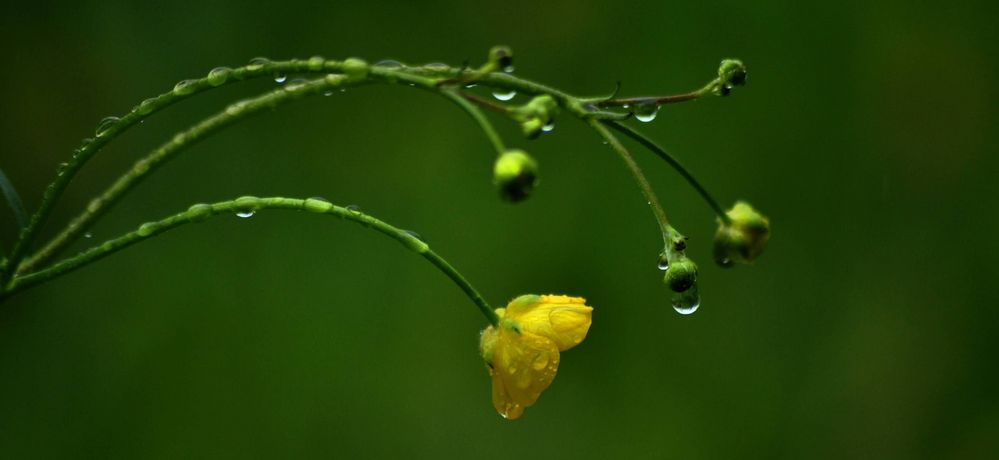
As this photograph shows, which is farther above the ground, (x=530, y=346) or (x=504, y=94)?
(x=504, y=94)

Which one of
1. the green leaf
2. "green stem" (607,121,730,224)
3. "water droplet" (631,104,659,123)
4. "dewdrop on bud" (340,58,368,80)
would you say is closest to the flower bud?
"green stem" (607,121,730,224)

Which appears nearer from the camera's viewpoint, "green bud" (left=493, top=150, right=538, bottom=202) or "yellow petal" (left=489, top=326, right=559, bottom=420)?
"green bud" (left=493, top=150, right=538, bottom=202)

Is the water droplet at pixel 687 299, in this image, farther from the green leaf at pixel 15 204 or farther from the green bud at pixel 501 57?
the green leaf at pixel 15 204

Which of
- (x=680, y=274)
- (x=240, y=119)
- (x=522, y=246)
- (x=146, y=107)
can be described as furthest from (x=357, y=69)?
(x=522, y=246)

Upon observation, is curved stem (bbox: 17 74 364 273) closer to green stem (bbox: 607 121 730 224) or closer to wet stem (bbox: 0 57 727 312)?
wet stem (bbox: 0 57 727 312)

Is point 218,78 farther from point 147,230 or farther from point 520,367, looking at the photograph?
point 520,367

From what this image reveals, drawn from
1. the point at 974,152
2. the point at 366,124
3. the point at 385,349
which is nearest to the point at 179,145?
the point at 385,349
